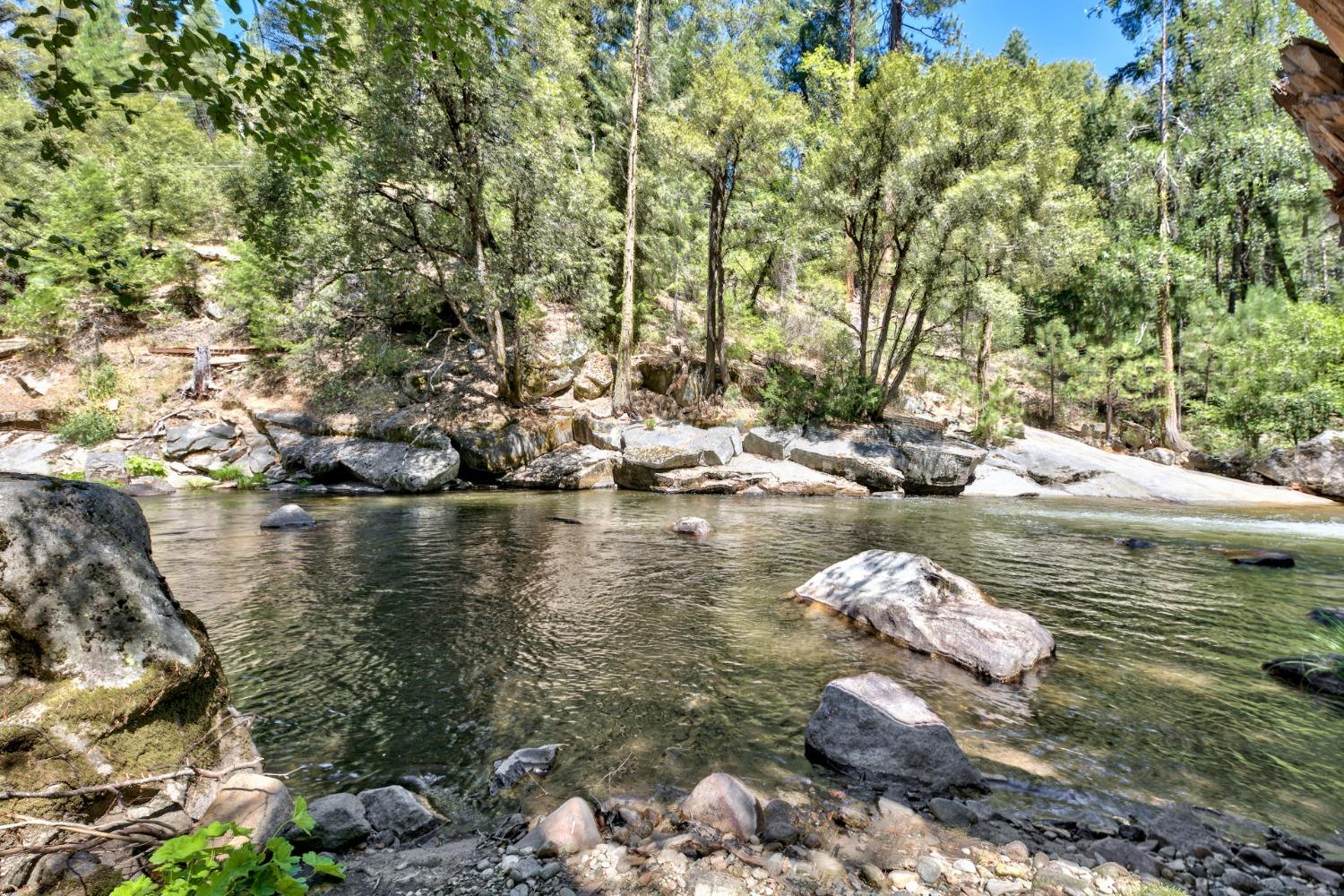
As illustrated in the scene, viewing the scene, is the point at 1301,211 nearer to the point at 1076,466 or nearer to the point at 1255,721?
the point at 1076,466

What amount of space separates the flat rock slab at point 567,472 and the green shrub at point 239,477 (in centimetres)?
773

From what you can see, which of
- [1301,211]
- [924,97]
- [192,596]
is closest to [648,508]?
[192,596]

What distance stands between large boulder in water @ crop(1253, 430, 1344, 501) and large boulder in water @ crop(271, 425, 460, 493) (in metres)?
28.4

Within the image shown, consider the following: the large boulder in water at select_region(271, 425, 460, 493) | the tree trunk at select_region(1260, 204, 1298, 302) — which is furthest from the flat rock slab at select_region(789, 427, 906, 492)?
the tree trunk at select_region(1260, 204, 1298, 302)

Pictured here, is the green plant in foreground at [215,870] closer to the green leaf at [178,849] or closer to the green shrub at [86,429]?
the green leaf at [178,849]

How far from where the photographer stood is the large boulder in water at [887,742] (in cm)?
343

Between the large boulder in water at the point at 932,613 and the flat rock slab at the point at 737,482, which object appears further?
the flat rock slab at the point at 737,482

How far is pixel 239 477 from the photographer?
17.9 m

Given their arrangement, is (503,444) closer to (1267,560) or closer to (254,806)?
(254,806)

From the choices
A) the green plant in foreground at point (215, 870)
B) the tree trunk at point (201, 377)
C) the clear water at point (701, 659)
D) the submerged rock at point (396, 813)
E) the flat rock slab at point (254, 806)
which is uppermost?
the tree trunk at point (201, 377)


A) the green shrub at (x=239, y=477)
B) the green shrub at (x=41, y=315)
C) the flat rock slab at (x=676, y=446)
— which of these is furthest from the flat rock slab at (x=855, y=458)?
the green shrub at (x=41, y=315)

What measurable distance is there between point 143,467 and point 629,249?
60.8 ft

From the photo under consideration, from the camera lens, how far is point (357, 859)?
262 cm

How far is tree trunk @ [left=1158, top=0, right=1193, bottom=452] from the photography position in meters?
23.2
